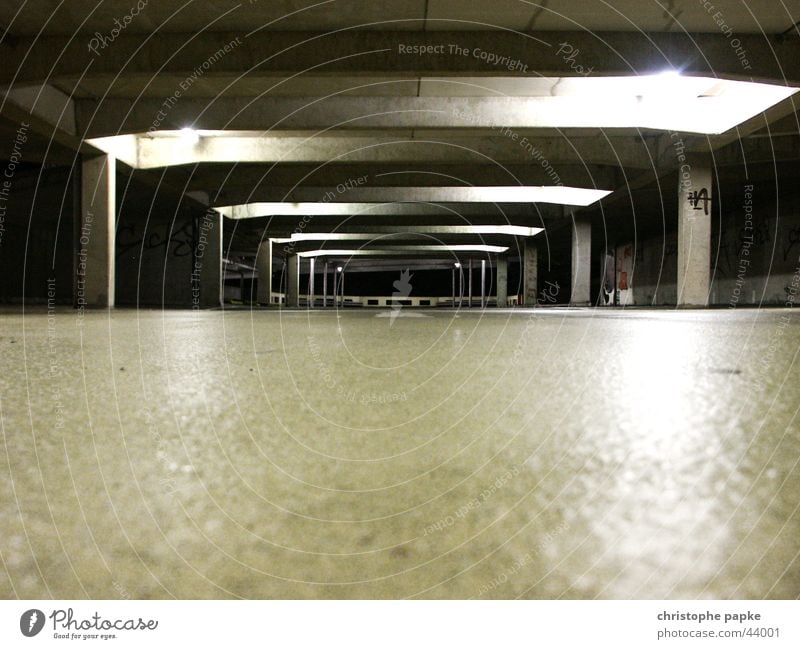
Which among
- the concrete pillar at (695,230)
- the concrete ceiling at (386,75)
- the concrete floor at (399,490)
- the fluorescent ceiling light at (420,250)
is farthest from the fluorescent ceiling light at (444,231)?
the concrete floor at (399,490)

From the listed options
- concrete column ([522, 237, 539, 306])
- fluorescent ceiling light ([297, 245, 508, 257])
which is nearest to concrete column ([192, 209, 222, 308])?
fluorescent ceiling light ([297, 245, 508, 257])

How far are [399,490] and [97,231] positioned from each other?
14547 millimetres

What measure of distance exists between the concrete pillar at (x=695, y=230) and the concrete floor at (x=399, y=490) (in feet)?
45.8

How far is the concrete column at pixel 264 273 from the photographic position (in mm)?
27719

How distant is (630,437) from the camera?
1130mm

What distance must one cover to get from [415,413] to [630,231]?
27.7 meters

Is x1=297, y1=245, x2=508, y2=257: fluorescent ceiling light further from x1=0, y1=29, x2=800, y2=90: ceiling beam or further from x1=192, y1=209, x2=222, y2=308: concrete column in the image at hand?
x1=0, y1=29, x2=800, y2=90: ceiling beam

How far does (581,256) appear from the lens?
70.8 ft

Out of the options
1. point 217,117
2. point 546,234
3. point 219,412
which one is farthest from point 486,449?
point 546,234

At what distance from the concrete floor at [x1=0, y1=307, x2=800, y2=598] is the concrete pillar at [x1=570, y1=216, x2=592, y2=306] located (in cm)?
2051

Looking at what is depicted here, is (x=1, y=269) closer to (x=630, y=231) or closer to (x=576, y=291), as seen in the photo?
(x=576, y=291)

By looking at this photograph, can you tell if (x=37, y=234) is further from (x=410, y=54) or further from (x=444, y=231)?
(x=444, y=231)

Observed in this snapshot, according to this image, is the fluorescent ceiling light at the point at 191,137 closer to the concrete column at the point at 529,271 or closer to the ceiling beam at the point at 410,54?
the ceiling beam at the point at 410,54

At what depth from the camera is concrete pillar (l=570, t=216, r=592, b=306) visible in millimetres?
21328
